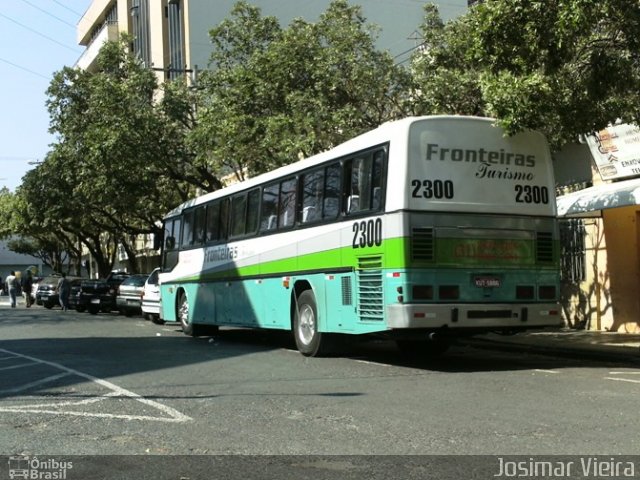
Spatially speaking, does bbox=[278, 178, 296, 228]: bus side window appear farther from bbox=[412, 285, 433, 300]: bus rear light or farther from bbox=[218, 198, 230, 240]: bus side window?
bbox=[412, 285, 433, 300]: bus rear light

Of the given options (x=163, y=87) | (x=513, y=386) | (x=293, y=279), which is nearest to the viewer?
(x=513, y=386)

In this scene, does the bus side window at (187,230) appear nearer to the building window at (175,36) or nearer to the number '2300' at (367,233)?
A: the number '2300' at (367,233)

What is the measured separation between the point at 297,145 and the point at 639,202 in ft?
24.3

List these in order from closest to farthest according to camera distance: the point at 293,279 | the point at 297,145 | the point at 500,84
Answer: the point at 500,84 → the point at 293,279 → the point at 297,145

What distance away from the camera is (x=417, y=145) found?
10953mm

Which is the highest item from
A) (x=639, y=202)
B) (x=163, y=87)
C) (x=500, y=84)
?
(x=163, y=87)

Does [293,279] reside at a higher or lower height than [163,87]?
lower

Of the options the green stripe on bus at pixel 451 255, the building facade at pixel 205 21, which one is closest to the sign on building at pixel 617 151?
the green stripe on bus at pixel 451 255

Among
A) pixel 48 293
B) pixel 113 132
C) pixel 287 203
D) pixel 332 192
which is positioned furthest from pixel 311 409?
pixel 48 293

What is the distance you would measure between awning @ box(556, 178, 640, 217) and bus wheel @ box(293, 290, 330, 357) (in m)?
6.22

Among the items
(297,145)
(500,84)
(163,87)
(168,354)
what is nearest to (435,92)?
(297,145)

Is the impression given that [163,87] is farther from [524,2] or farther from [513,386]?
[513,386]

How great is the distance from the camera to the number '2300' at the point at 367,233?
11188mm

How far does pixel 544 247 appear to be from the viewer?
1173cm
